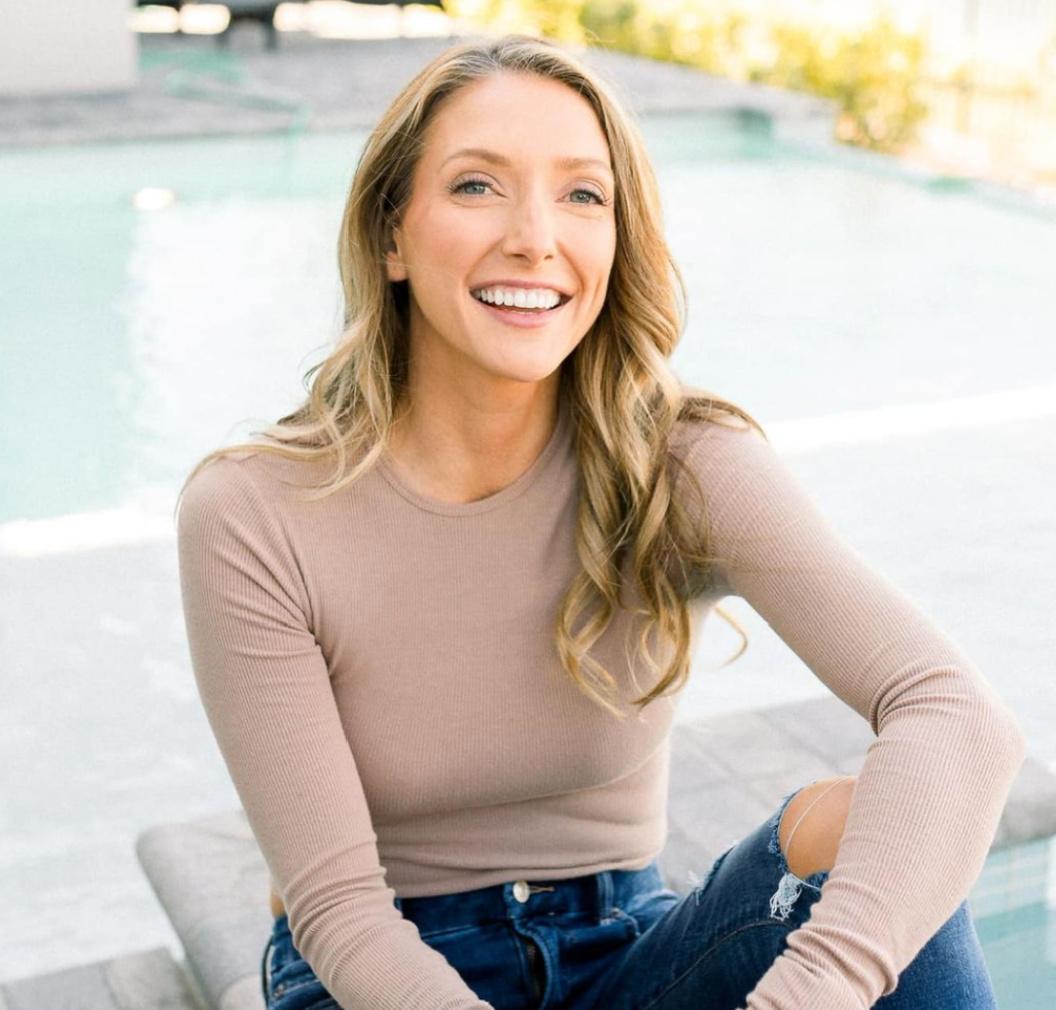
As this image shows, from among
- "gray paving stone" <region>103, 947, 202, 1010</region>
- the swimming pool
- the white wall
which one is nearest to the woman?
the swimming pool

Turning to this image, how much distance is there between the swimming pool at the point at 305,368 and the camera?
140 inches

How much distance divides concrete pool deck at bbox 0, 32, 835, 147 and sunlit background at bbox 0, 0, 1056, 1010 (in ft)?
0.14

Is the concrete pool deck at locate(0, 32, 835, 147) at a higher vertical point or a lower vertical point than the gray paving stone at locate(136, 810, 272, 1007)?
lower

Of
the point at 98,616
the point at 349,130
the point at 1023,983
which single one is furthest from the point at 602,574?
the point at 349,130

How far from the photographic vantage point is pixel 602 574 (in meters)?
1.77

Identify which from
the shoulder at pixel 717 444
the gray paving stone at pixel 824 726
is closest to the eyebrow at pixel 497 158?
the shoulder at pixel 717 444

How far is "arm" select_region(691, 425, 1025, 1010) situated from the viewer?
153 cm

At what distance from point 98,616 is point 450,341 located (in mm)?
2530

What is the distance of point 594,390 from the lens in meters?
→ 1.83

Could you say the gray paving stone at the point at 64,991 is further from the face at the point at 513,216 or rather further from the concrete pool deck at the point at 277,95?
the concrete pool deck at the point at 277,95

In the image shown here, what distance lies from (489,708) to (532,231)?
1.60 feet

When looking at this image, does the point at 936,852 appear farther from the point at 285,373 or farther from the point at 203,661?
the point at 285,373

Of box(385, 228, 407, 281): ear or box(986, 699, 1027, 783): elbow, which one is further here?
box(385, 228, 407, 281): ear

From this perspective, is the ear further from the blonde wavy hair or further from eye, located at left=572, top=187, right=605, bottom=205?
eye, located at left=572, top=187, right=605, bottom=205
